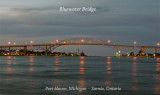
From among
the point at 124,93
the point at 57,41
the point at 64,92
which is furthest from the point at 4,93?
the point at 57,41

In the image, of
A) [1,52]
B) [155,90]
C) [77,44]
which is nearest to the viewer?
[155,90]

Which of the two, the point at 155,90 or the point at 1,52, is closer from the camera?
the point at 155,90

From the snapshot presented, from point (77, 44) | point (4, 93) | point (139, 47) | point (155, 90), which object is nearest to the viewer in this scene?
point (4, 93)

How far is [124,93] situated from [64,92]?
144 inches

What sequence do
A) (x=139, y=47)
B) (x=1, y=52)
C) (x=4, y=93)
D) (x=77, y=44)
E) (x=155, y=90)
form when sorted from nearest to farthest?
(x=4, y=93) → (x=155, y=90) → (x=139, y=47) → (x=77, y=44) → (x=1, y=52)

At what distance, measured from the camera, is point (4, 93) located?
16.9 meters

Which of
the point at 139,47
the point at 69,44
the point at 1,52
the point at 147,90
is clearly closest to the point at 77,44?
the point at 69,44

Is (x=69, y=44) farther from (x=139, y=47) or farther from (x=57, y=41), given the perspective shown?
(x=139, y=47)

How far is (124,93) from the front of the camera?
17344 millimetres

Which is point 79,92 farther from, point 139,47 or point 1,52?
point 1,52

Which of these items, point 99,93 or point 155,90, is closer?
point 99,93

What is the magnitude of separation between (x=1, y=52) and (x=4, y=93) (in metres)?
183

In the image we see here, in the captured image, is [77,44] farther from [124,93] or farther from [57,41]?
[124,93]

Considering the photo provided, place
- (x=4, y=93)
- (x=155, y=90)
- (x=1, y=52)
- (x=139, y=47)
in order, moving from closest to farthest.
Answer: (x=4, y=93) → (x=155, y=90) → (x=139, y=47) → (x=1, y=52)
